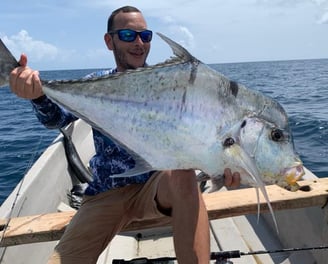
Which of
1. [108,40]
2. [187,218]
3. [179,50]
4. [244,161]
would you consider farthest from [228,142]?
[108,40]

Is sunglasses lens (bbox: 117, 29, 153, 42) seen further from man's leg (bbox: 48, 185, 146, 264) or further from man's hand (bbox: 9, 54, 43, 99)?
man's leg (bbox: 48, 185, 146, 264)

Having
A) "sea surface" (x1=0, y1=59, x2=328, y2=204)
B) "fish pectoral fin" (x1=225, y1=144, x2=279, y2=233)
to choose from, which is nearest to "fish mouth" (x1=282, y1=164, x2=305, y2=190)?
"fish pectoral fin" (x1=225, y1=144, x2=279, y2=233)

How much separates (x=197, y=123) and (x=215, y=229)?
240 centimetres

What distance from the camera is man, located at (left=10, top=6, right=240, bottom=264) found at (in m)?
2.19

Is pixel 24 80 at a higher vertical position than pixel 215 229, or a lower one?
higher

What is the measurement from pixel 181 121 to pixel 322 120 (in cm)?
926

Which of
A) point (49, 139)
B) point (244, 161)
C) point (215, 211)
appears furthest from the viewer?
point (49, 139)

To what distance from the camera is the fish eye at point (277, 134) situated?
182 centimetres

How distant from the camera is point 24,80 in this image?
192 centimetres

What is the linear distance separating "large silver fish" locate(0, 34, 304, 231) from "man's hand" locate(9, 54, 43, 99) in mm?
335

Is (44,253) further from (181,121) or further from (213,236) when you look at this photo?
(181,121)

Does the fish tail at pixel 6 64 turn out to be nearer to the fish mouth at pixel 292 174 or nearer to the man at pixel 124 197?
the man at pixel 124 197

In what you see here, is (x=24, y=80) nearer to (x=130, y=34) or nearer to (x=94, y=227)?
(x=130, y=34)

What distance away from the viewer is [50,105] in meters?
2.32
